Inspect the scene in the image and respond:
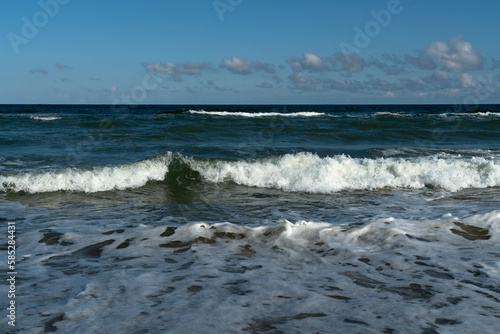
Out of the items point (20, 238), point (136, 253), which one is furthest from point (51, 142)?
point (136, 253)

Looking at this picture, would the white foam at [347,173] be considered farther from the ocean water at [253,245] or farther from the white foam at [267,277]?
the white foam at [267,277]

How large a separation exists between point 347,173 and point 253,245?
583cm

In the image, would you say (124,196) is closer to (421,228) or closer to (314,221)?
(314,221)

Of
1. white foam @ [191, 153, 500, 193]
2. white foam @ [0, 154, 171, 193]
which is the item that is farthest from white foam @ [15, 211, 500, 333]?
white foam @ [0, 154, 171, 193]

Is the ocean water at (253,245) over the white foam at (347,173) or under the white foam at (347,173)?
under

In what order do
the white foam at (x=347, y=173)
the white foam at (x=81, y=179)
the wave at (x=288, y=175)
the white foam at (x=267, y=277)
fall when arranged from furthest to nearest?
the white foam at (x=347, y=173), the wave at (x=288, y=175), the white foam at (x=81, y=179), the white foam at (x=267, y=277)

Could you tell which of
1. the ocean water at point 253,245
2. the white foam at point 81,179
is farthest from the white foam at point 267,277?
the white foam at point 81,179

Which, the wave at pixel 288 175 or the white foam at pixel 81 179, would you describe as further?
the wave at pixel 288 175

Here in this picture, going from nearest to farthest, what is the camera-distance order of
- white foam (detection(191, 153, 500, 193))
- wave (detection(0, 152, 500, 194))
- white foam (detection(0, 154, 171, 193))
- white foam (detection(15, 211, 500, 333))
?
white foam (detection(15, 211, 500, 333))
white foam (detection(0, 154, 171, 193))
wave (detection(0, 152, 500, 194))
white foam (detection(191, 153, 500, 193))

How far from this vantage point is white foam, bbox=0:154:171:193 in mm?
9133

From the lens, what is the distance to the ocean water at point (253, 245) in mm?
3213

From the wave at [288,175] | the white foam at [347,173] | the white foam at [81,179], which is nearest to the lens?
the white foam at [81,179]

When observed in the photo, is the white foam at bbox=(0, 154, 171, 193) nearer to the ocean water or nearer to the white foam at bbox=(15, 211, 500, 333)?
the ocean water

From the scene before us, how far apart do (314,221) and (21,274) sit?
3.93 meters
